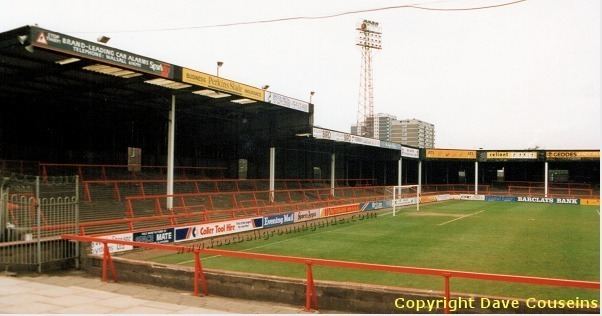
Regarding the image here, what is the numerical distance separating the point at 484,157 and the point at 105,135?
1623 inches

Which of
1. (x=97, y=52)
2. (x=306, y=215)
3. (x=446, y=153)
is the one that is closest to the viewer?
(x=97, y=52)

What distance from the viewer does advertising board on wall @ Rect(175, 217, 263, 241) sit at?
19.7 meters

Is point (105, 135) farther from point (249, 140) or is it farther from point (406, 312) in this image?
point (406, 312)

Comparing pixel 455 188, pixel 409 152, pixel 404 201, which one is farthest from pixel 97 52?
pixel 455 188

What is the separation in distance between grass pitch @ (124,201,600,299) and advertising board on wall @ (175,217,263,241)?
198 cm

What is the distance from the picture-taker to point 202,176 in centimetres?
3475

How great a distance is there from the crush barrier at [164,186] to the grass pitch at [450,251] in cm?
718

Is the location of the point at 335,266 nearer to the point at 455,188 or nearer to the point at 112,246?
the point at 112,246

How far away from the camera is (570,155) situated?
50.2 metres

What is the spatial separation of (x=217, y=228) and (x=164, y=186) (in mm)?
7405

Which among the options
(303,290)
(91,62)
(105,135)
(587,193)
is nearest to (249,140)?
(105,135)

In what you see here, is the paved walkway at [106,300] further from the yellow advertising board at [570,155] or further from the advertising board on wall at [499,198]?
the yellow advertising board at [570,155]

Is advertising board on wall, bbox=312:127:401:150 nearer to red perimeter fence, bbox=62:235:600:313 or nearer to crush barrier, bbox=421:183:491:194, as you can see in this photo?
crush barrier, bbox=421:183:491:194

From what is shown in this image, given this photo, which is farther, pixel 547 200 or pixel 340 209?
pixel 547 200
